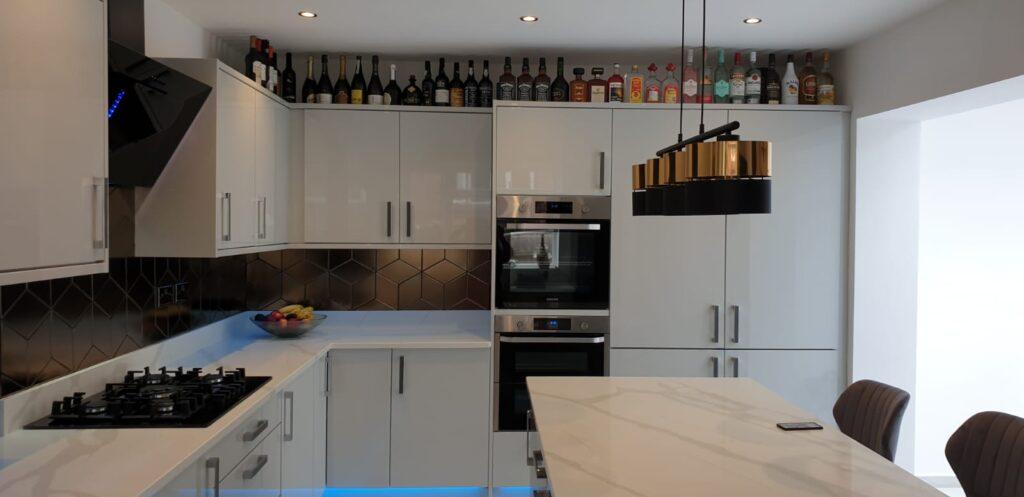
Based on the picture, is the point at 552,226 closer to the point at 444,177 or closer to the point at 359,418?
the point at 444,177

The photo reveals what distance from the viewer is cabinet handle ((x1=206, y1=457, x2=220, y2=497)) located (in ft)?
7.33

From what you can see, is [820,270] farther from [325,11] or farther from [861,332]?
[325,11]

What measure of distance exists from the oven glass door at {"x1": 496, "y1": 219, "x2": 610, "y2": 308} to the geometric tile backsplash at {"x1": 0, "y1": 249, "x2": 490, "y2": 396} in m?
0.55

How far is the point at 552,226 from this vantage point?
13.3 ft

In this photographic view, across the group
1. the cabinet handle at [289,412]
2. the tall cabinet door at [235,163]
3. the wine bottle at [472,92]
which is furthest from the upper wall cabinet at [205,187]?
the wine bottle at [472,92]

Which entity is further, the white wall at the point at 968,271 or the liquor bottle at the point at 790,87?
the white wall at the point at 968,271

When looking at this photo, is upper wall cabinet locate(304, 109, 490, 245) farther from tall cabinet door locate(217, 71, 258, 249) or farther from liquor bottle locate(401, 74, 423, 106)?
tall cabinet door locate(217, 71, 258, 249)

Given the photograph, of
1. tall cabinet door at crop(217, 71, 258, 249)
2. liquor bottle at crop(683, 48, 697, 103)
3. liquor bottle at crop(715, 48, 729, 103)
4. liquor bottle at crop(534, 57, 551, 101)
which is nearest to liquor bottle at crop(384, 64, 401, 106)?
liquor bottle at crop(534, 57, 551, 101)

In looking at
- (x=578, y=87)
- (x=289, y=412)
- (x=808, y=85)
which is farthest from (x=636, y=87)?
(x=289, y=412)

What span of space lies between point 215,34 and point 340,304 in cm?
165

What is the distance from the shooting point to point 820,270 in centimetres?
407

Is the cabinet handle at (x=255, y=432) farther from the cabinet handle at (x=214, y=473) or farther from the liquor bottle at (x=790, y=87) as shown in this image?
the liquor bottle at (x=790, y=87)

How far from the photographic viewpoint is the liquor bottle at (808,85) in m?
4.11

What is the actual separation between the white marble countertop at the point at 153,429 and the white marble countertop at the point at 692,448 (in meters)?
0.98
